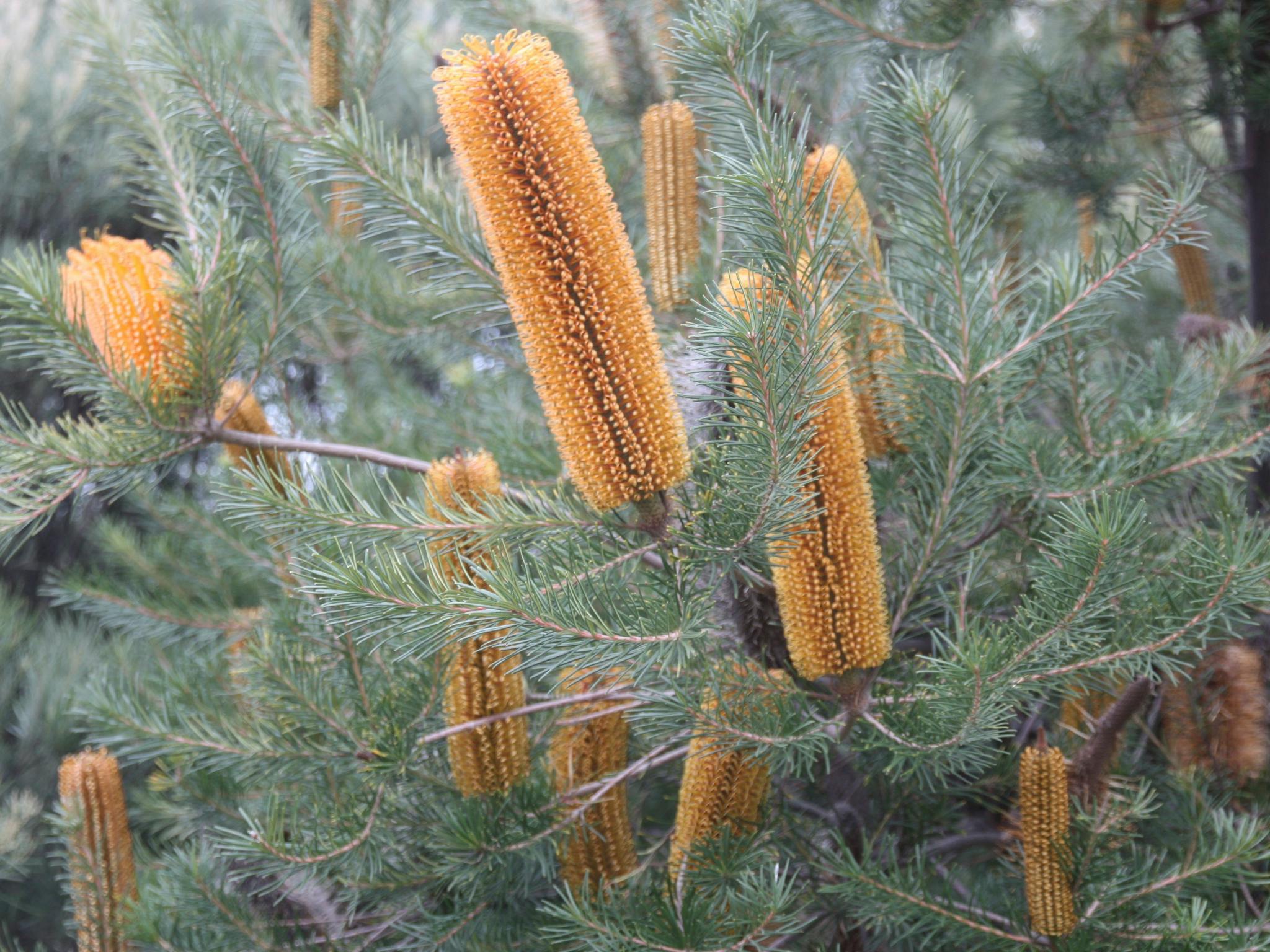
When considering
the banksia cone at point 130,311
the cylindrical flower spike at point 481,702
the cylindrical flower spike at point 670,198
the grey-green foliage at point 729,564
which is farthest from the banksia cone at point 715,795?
the banksia cone at point 130,311

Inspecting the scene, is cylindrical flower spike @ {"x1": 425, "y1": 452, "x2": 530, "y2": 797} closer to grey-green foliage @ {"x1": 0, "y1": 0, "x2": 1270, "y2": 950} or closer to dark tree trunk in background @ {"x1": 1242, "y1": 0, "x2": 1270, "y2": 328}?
grey-green foliage @ {"x1": 0, "y1": 0, "x2": 1270, "y2": 950}

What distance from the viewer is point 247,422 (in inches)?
46.7

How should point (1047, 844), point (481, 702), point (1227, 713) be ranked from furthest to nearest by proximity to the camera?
1. point (1227, 713)
2. point (481, 702)
3. point (1047, 844)

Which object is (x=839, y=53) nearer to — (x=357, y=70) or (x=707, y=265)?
(x=707, y=265)

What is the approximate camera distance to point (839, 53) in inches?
57.4

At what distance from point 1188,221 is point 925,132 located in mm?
257

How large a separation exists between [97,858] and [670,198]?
0.99 metres

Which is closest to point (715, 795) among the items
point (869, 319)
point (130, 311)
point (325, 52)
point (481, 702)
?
point (481, 702)

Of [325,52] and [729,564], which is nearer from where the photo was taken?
[729,564]

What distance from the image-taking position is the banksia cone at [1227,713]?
3.80 ft

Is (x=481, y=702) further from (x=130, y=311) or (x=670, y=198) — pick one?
(x=670, y=198)

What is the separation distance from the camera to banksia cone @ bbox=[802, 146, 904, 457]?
961mm

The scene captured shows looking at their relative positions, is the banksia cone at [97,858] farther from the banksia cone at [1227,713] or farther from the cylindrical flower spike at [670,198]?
the banksia cone at [1227,713]

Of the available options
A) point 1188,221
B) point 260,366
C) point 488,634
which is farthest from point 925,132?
point 260,366
